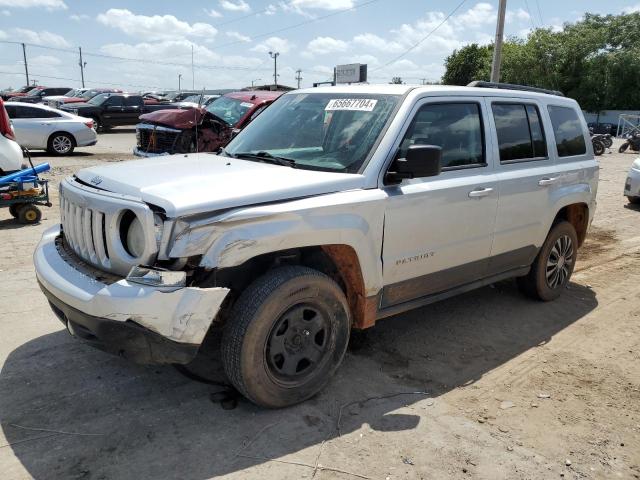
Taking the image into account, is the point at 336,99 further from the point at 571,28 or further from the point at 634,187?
the point at 571,28

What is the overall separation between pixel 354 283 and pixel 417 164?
2.82 ft

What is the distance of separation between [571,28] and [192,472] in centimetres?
5335

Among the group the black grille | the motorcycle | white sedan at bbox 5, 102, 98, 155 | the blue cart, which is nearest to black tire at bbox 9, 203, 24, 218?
the blue cart

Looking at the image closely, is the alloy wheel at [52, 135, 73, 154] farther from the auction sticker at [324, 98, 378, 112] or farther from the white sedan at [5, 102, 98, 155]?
the auction sticker at [324, 98, 378, 112]

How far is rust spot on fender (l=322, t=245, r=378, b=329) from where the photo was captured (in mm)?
3518

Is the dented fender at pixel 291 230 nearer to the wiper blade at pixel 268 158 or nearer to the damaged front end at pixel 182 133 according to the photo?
the wiper blade at pixel 268 158

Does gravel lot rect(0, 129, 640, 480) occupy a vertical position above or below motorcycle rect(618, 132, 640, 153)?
below

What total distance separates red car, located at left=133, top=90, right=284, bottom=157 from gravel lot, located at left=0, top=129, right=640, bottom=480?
611cm

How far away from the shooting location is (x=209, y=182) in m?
3.23

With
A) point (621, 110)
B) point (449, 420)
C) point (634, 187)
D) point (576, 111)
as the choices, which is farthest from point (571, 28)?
point (449, 420)

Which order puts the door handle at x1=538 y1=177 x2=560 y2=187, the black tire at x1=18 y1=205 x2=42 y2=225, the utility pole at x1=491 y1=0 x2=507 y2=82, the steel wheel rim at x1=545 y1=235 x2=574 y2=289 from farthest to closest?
the utility pole at x1=491 y1=0 x2=507 y2=82 < the black tire at x1=18 y1=205 x2=42 y2=225 < the steel wheel rim at x1=545 y1=235 x2=574 y2=289 < the door handle at x1=538 y1=177 x2=560 y2=187

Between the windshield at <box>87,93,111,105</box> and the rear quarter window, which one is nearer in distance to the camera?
the rear quarter window

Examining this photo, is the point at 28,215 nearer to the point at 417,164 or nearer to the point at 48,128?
the point at 417,164

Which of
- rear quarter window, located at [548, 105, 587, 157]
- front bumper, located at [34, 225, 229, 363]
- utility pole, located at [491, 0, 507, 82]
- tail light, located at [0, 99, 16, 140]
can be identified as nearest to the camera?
front bumper, located at [34, 225, 229, 363]
